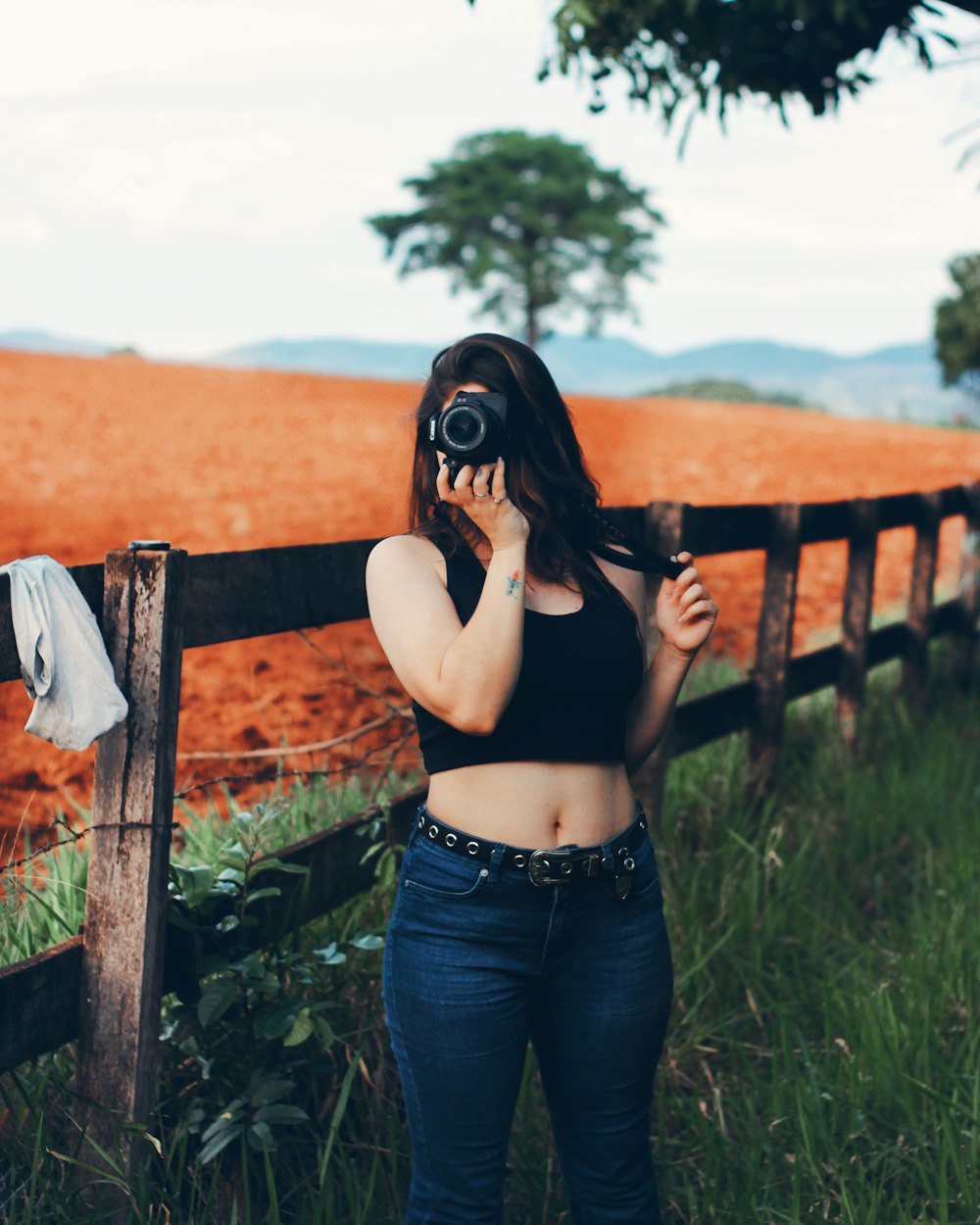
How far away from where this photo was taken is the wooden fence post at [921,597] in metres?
6.49

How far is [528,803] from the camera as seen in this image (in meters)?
1.96

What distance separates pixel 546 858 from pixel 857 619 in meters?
4.03

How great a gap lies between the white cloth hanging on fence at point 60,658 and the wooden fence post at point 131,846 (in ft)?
0.36

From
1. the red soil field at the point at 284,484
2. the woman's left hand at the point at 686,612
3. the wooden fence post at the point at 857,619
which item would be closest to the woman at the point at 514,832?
the woman's left hand at the point at 686,612

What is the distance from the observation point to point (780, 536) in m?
4.76

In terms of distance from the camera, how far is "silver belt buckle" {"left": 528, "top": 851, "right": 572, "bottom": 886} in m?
1.91

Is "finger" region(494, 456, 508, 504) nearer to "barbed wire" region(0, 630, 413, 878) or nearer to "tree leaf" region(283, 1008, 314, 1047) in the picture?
"barbed wire" region(0, 630, 413, 878)

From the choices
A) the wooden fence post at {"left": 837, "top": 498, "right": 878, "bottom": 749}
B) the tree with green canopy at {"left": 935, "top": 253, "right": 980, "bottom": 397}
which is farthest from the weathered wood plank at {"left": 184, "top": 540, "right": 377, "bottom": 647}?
the tree with green canopy at {"left": 935, "top": 253, "right": 980, "bottom": 397}

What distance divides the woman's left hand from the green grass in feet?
3.23

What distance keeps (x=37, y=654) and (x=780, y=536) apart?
3.21m

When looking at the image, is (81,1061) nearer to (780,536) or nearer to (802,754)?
(780,536)

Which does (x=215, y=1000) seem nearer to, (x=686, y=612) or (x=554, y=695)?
(x=554, y=695)

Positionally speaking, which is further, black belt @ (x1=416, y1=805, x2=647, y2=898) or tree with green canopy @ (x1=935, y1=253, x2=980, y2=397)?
tree with green canopy @ (x1=935, y1=253, x2=980, y2=397)

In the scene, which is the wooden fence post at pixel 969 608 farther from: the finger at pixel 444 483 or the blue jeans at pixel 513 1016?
the finger at pixel 444 483
